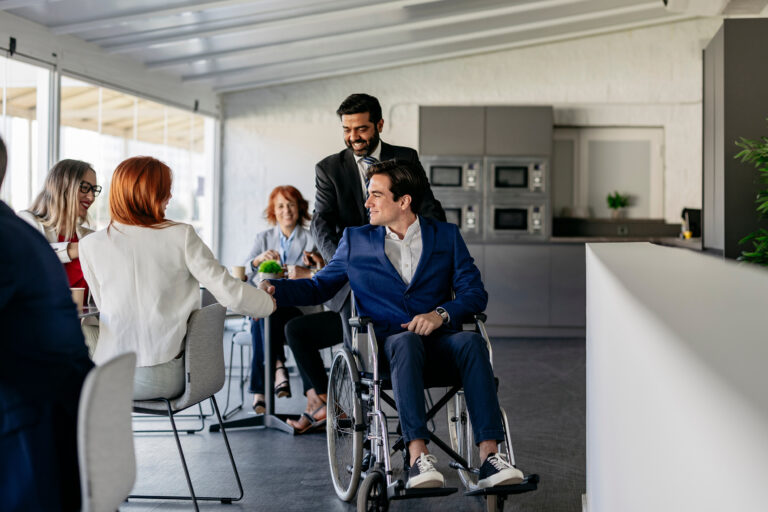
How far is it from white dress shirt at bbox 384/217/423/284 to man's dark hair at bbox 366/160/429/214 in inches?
4.2

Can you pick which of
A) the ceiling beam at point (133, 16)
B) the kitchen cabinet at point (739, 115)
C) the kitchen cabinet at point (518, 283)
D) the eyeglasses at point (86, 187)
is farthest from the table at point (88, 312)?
the kitchen cabinet at point (518, 283)

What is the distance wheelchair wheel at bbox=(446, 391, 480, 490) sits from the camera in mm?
2758

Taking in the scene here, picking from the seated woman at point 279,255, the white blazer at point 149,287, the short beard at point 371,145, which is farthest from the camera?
the seated woman at point 279,255

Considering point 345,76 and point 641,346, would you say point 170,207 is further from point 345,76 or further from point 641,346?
point 641,346

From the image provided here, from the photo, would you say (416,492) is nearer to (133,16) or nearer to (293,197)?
(293,197)

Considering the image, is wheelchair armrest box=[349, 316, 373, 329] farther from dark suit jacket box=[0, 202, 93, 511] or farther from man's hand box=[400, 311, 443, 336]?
dark suit jacket box=[0, 202, 93, 511]

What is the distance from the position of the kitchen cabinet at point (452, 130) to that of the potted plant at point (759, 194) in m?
3.37

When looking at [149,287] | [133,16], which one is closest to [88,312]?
[149,287]

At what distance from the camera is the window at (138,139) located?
664 centimetres

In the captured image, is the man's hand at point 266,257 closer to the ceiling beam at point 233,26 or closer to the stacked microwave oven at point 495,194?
the ceiling beam at point 233,26

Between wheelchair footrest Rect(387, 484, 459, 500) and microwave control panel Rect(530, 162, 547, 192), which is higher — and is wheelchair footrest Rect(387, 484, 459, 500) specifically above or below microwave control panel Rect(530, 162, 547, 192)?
below

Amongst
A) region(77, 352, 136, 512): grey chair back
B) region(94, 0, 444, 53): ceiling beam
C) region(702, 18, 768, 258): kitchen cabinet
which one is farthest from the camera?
region(94, 0, 444, 53): ceiling beam

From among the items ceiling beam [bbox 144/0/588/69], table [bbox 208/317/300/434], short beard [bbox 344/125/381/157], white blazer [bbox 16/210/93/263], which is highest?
ceiling beam [bbox 144/0/588/69]

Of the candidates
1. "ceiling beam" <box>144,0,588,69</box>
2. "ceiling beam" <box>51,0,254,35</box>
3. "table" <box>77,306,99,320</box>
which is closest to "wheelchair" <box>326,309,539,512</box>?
"table" <box>77,306,99,320</box>
